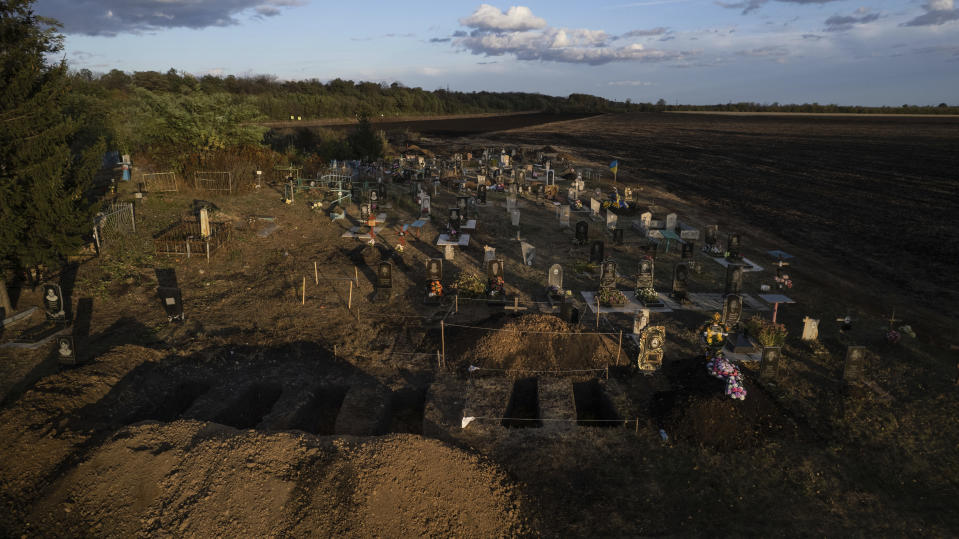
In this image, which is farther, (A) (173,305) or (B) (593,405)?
(A) (173,305)

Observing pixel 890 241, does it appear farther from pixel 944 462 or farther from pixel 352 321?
pixel 352 321

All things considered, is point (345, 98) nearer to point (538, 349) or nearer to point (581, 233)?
point (581, 233)

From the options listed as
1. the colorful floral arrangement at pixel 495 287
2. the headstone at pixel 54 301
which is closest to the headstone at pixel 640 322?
the colorful floral arrangement at pixel 495 287

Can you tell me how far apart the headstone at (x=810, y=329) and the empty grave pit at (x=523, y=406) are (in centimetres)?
813

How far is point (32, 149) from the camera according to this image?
45.9ft

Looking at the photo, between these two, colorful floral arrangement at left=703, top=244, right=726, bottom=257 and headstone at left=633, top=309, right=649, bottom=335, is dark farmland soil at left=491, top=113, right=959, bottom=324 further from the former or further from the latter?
headstone at left=633, top=309, right=649, bottom=335

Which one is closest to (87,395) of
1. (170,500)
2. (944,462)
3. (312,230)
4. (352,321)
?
(170,500)

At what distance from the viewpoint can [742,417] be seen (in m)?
10.5

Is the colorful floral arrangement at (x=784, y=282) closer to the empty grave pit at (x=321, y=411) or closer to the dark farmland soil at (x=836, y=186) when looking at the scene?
the dark farmland soil at (x=836, y=186)

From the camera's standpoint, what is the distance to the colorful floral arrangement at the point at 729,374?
10.8m

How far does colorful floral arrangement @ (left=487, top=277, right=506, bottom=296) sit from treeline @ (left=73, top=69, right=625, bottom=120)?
39.0 m

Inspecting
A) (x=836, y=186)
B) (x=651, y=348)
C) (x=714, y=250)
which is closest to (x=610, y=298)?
(x=651, y=348)

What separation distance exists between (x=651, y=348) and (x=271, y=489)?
910cm

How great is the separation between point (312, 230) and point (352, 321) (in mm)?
11334
